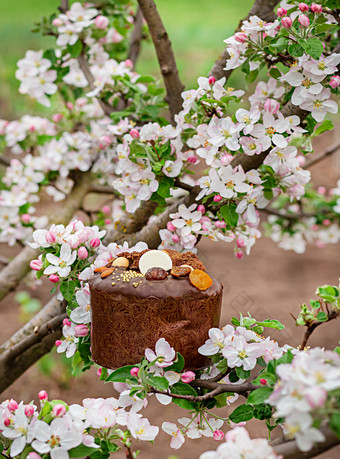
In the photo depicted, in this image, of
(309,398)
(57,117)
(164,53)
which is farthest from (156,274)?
(57,117)

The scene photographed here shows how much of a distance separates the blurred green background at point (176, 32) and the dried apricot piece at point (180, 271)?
6.18 meters

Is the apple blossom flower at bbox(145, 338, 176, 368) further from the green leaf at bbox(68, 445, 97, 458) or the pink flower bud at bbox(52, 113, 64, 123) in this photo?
the pink flower bud at bbox(52, 113, 64, 123)

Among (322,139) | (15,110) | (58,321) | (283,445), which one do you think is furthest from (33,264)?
(322,139)

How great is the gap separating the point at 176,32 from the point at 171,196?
725 cm

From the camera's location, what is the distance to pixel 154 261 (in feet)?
3.34

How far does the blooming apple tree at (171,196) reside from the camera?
0.90 m

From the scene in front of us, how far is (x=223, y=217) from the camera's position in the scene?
1.31 metres

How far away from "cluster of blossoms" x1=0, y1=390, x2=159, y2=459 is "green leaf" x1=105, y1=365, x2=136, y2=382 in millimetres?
47

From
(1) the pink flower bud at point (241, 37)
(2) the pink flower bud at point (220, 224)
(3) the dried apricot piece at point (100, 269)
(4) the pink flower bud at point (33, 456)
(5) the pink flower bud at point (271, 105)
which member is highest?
(1) the pink flower bud at point (241, 37)

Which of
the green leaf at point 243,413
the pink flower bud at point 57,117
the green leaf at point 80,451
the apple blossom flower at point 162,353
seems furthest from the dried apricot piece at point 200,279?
the pink flower bud at point 57,117

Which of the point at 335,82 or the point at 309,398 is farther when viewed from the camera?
the point at 335,82

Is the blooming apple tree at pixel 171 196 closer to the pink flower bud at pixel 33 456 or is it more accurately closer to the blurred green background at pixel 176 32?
the pink flower bud at pixel 33 456

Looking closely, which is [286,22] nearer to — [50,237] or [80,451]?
[50,237]

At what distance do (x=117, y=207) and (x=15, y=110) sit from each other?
14.9 feet
